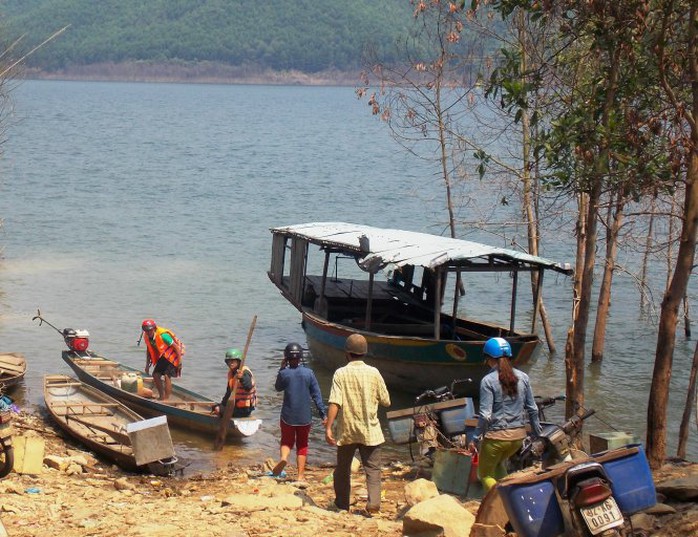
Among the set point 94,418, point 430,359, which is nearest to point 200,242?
point 430,359

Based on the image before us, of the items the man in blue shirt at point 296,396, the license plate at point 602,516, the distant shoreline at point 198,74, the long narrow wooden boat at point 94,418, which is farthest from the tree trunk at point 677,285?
the distant shoreline at point 198,74

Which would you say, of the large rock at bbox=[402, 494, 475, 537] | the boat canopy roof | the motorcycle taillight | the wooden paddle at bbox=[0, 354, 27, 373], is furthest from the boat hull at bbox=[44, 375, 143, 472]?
the motorcycle taillight

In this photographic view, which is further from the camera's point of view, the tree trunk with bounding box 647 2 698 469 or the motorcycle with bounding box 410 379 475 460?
the motorcycle with bounding box 410 379 475 460

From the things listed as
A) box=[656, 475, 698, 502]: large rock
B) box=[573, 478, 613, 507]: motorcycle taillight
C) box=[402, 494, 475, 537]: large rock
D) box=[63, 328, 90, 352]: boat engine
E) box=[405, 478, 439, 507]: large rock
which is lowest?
box=[63, 328, 90, 352]: boat engine

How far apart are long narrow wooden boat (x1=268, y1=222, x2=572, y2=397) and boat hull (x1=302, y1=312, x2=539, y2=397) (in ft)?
0.05

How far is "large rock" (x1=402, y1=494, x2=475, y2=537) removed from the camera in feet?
27.6

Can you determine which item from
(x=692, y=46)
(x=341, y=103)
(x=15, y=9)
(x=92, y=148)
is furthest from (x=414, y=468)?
(x=15, y=9)

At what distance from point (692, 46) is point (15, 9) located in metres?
164

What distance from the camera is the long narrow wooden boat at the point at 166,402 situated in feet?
49.4

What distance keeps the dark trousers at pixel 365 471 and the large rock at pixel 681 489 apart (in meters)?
2.53

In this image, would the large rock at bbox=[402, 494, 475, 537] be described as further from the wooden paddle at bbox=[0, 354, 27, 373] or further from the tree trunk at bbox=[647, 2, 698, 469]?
the wooden paddle at bbox=[0, 354, 27, 373]

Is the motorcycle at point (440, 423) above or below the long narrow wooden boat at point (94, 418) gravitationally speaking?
above

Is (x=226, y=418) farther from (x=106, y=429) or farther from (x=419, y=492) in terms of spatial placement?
(x=419, y=492)

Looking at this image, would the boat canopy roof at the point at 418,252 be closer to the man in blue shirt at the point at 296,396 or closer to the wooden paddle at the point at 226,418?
the wooden paddle at the point at 226,418
